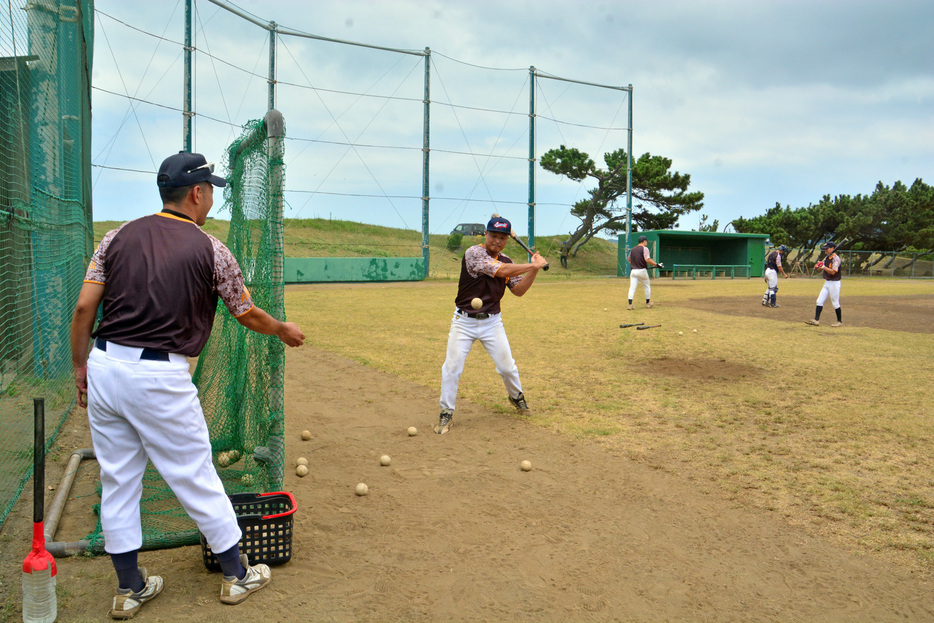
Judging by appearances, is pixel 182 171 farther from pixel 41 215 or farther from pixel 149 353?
pixel 41 215

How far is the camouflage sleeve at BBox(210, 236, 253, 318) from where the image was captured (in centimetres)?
324

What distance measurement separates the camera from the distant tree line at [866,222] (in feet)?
181

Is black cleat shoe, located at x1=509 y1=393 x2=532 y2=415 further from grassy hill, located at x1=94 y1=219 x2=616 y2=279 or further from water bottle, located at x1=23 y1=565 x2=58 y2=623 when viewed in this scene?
grassy hill, located at x1=94 y1=219 x2=616 y2=279

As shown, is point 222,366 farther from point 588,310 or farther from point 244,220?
point 588,310

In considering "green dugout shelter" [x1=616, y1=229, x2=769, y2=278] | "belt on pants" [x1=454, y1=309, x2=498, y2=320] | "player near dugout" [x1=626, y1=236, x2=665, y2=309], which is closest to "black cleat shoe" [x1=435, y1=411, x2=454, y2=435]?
"belt on pants" [x1=454, y1=309, x2=498, y2=320]

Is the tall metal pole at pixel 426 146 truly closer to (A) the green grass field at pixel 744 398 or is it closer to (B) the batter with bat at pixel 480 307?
(A) the green grass field at pixel 744 398

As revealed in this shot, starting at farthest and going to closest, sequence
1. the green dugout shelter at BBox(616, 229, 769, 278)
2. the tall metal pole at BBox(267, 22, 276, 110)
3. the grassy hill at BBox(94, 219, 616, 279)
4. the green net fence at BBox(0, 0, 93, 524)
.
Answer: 1. the green dugout shelter at BBox(616, 229, 769, 278)
2. the grassy hill at BBox(94, 219, 616, 279)
3. the tall metal pole at BBox(267, 22, 276, 110)
4. the green net fence at BBox(0, 0, 93, 524)

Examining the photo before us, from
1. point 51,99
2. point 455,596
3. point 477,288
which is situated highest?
point 51,99

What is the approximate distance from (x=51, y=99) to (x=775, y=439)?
8404 mm

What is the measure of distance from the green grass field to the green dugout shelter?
31.0 meters

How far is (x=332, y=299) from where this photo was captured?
76.2 ft

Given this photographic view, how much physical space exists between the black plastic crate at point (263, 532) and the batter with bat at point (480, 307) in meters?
2.90

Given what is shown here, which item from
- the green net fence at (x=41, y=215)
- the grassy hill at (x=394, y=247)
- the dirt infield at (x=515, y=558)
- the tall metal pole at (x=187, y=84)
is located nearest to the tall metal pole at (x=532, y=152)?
the grassy hill at (x=394, y=247)

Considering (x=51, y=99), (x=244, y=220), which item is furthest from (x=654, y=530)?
(x=51, y=99)
